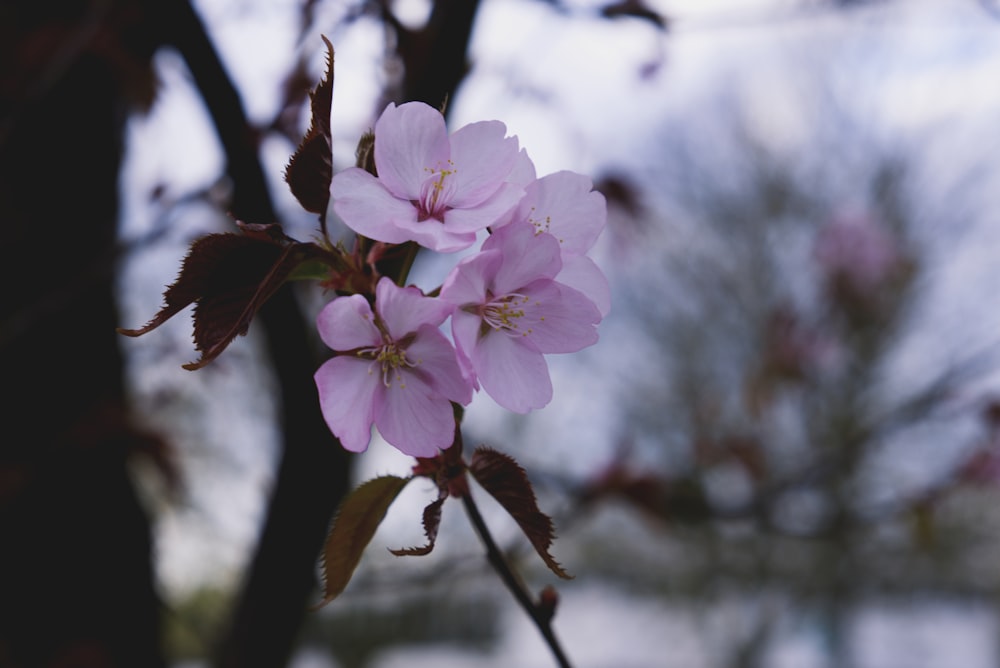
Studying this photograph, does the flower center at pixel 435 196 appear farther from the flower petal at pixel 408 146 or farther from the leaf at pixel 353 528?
the leaf at pixel 353 528

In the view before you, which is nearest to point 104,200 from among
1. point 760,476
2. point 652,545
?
point 760,476

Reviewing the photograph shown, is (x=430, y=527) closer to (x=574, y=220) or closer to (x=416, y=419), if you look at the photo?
(x=416, y=419)

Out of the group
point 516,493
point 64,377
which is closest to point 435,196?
point 516,493

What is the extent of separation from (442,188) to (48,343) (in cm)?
114

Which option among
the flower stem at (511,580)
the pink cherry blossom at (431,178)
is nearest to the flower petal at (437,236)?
the pink cherry blossom at (431,178)

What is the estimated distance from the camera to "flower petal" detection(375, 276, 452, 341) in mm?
291

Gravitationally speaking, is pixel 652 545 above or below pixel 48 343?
above

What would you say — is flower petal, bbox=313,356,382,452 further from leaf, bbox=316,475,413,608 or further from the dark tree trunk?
the dark tree trunk

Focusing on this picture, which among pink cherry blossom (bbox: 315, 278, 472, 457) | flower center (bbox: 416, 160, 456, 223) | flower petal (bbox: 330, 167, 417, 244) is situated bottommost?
pink cherry blossom (bbox: 315, 278, 472, 457)

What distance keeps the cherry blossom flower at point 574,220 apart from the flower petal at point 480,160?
36 mm

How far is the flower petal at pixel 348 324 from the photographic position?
298 mm

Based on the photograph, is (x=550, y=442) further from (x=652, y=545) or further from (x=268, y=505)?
(x=268, y=505)

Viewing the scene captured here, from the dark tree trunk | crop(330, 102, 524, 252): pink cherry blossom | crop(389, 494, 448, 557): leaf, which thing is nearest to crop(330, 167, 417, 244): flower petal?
crop(330, 102, 524, 252): pink cherry blossom

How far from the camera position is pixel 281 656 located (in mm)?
765
